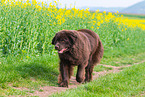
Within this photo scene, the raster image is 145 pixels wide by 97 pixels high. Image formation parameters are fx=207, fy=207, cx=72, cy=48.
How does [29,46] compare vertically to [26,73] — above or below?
above

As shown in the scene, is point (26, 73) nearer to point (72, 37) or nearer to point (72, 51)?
point (72, 51)

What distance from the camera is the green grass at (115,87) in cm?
452

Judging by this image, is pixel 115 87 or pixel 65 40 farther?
pixel 115 87

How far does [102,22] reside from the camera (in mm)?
12984

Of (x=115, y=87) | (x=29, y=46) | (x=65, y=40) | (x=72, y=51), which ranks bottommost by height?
(x=115, y=87)

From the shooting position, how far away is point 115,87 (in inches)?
206

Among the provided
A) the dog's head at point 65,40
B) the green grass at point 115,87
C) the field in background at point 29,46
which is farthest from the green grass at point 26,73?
the dog's head at point 65,40

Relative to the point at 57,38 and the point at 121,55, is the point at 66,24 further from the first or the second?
the point at 57,38

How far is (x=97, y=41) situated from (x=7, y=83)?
2.96 m

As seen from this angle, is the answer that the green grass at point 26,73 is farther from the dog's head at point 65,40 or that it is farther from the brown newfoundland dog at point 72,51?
the dog's head at point 65,40

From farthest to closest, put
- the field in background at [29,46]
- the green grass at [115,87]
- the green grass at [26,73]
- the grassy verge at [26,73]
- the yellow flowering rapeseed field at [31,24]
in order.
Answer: the yellow flowering rapeseed field at [31,24]
the field in background at [29,46]
the green grass at [26,73]
the grassy verge at [26,73]
the green grass at [115,87]

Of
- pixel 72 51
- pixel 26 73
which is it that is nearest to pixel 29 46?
pixel 26 73

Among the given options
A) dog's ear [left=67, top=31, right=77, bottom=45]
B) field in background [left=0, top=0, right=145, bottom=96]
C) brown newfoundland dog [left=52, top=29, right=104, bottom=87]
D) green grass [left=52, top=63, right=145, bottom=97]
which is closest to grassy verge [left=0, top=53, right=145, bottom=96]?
field in background [left=0, top=0, right=145, bottom=96]

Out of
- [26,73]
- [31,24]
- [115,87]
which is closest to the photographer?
[115,87]
